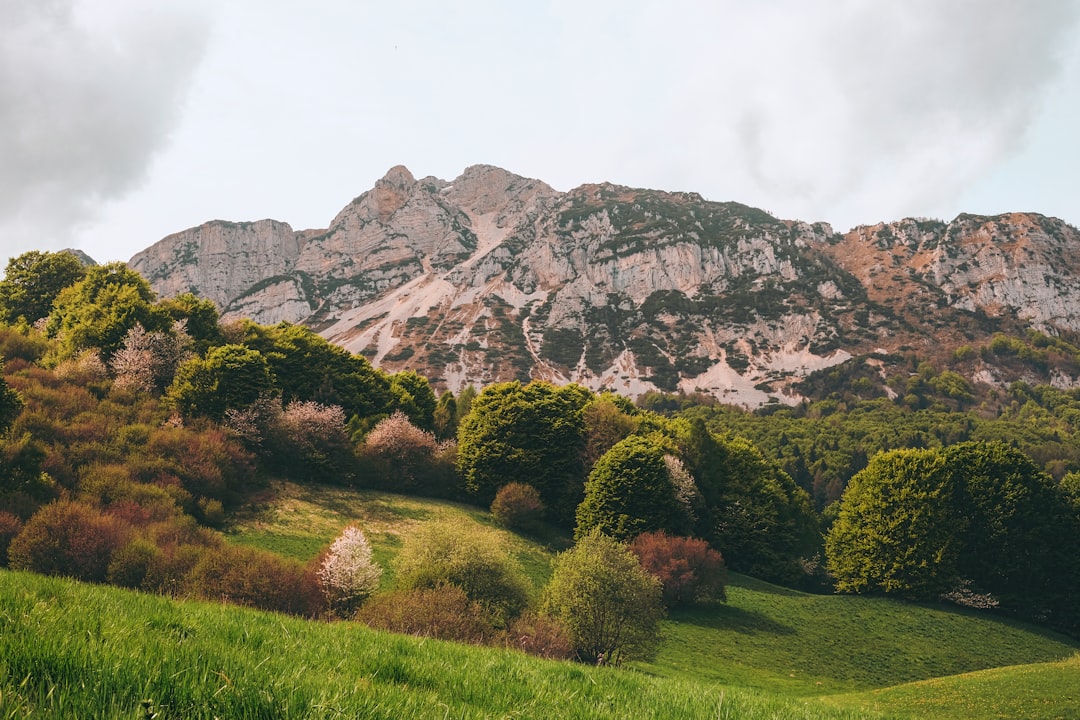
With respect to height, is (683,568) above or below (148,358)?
below

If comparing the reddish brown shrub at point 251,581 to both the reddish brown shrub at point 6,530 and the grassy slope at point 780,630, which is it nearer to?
the reddish brown shrub at point 6,530

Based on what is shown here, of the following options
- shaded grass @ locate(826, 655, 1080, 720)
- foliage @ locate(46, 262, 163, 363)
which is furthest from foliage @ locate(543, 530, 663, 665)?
foliage @ locate(46, 262, 163, 363)

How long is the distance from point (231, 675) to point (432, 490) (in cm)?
6733

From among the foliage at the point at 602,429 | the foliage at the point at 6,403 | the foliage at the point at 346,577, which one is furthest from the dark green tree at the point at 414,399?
the foliage at the point at 346,577

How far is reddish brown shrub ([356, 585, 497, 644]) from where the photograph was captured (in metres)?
23.2

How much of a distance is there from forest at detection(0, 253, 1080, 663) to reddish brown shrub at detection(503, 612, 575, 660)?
0.43ft

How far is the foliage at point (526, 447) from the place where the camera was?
6969 centimetres

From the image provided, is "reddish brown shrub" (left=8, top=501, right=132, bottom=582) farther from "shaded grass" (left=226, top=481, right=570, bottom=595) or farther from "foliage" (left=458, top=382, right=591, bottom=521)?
"foliage" (left=458, top=382, right=591, bottom=521)

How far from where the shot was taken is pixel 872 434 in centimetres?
15400

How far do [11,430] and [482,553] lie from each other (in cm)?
3631

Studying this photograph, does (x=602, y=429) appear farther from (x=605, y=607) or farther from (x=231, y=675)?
(x=231, y=675)

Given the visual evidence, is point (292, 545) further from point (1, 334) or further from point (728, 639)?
point (1, 334)

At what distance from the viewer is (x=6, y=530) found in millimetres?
29922

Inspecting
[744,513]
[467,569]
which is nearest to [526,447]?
[744,513]
